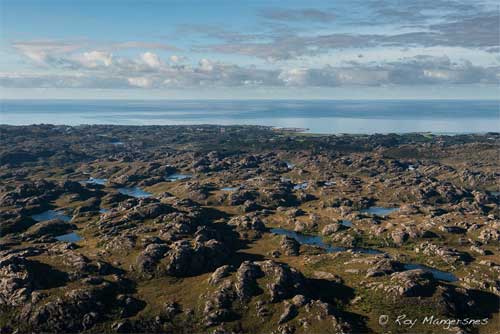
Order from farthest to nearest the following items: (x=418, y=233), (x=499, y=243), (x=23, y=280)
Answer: (x=418, y=233), (x=499, y=243), (x=23, y=280)

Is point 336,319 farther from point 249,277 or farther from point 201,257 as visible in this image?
point 201,257

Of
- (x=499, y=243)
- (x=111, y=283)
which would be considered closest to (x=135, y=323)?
(x=111, y=283)

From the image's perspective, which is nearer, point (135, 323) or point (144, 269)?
point (135, 323)

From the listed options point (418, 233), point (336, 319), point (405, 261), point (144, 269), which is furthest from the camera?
point (418, 233)

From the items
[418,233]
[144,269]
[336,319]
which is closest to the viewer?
[336,319]

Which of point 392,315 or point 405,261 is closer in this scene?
point 392,315

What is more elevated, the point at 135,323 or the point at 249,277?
the point at 249,277

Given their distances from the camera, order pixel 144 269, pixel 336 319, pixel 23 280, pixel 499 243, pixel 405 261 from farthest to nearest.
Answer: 1. pixel 499 243
2. pixel 405 261
3. pixel 144 269
4. pixel 23 280
5. pixel 336 319

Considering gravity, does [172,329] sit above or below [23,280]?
below

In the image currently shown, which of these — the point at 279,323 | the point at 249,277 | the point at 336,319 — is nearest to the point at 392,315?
the point at 336,319

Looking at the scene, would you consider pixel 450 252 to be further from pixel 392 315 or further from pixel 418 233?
pixel 392 315
